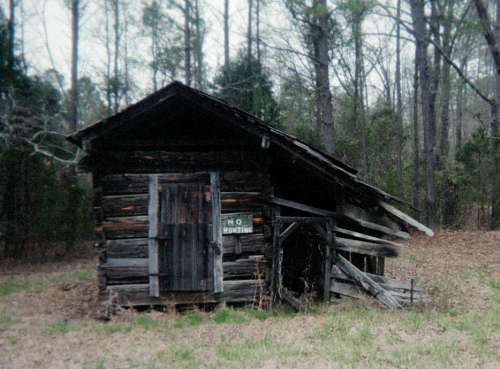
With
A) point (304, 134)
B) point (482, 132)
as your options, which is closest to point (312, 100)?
point (304, 134)

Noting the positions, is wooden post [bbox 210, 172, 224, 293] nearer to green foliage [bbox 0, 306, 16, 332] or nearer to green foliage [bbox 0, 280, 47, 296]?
green foliage [bbox 0, 306, 16, 332]

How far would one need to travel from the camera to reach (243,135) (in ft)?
30.1

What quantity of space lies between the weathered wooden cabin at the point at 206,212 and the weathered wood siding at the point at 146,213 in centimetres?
2

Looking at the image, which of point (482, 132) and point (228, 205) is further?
point (482, 132)

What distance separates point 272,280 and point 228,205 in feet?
5.59

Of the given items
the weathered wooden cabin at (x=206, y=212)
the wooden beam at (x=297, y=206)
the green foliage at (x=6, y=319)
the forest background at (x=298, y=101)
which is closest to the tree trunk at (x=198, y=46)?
the forest background at (x=298, y=101)

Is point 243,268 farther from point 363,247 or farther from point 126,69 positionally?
point 126,69

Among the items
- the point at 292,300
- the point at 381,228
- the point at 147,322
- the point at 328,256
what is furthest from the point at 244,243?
the point at 381,228

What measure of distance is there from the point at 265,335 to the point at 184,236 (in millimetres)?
2690

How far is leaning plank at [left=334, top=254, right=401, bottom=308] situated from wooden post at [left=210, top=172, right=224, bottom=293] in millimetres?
2287

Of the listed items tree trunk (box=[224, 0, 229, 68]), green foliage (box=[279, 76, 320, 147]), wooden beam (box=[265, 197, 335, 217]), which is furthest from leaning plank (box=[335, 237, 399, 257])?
tree trunk (box=[224, 0, 229, 68])

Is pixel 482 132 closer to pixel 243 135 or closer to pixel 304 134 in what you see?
pixel 304 134

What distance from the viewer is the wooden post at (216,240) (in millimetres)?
8969

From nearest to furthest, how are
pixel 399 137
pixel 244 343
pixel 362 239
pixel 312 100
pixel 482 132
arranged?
pixel 244 343, pixel 362 239, pixel 482 132, pixel 399 137, pixel 312 100
